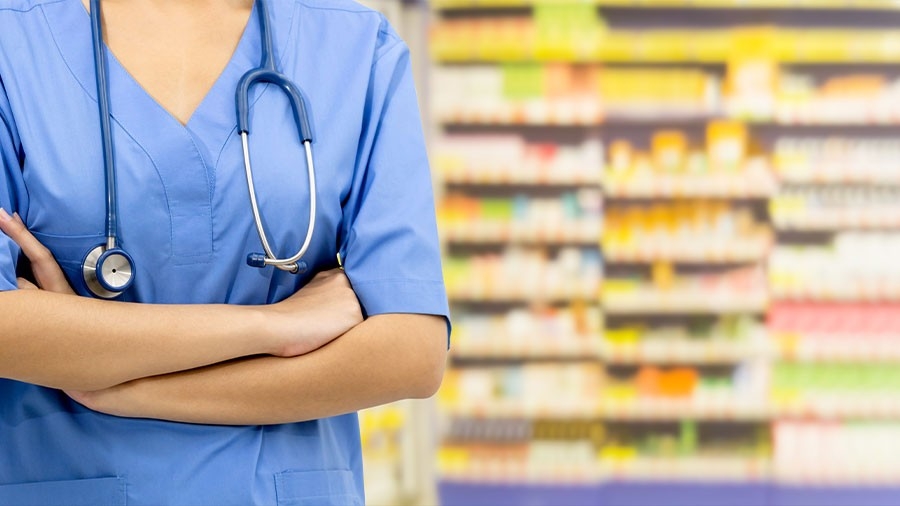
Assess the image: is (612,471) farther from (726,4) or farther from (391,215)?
(391,215)

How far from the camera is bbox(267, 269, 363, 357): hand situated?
0.98m

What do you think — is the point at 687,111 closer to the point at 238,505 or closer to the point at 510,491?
the point at 510,491

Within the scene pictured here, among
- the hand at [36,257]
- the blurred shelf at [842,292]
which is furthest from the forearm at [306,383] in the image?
the blurred shelf at [842,292]

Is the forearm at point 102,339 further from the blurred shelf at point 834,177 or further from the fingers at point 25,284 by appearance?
the blurred shelf at point 834,177

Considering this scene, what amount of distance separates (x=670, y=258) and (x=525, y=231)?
665mm

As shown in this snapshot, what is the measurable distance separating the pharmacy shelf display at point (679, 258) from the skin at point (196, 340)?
368 centimetres

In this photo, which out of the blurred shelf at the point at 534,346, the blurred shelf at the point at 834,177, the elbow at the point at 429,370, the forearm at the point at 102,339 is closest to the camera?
the forearm at the point at 102,339

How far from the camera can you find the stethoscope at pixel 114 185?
3.09ft

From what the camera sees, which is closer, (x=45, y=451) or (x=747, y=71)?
(x=45, y=451)

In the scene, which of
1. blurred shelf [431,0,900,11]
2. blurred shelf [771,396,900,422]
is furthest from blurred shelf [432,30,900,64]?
blurred shelf [771,396,900,422]

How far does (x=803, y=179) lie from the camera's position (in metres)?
4.66

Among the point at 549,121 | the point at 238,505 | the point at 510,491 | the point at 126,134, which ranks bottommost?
the point at 510,491

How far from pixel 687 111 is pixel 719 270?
78 cm

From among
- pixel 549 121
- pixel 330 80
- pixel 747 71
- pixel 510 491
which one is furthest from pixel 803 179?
pixel 330 80
